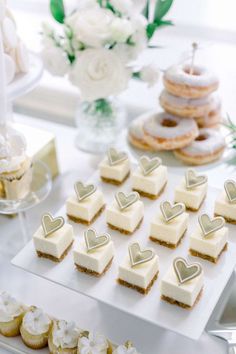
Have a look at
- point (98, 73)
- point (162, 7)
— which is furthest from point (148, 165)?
point (162, 7)

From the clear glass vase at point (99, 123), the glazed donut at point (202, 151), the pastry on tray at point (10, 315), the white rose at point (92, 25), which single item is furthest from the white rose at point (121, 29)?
the pastry on tray at point (10, 315)

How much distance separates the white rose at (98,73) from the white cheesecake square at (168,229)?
0.37 m

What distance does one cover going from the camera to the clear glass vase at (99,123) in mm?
1570

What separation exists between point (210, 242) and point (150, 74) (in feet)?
1.71

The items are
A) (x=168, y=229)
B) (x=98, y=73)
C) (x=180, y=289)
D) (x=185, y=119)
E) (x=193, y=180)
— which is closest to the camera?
(x=180, y=289)

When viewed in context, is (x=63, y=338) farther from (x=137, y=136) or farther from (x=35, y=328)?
(x=137, y=136)

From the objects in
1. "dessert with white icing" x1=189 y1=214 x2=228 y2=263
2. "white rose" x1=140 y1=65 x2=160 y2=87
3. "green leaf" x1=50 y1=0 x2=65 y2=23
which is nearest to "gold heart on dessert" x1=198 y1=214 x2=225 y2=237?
"dessert with white icing" x1=189 y1=214 x2=228 y2=263

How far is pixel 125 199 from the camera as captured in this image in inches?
48.9

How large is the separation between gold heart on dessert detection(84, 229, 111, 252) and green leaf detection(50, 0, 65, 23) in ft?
1.96

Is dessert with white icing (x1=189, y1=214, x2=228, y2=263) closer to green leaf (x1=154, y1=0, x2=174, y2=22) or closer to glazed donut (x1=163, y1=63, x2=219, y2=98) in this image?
glazed donut (x1=163, y1=63, x2=219, y2=98)

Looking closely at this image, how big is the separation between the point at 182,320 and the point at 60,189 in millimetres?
606

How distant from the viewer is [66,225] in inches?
Answer: 47.7

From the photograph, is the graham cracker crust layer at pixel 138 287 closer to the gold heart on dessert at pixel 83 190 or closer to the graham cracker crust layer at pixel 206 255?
the graham cracker crust layer at pixel 206 255

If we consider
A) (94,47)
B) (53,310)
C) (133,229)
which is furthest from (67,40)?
(53,310)
